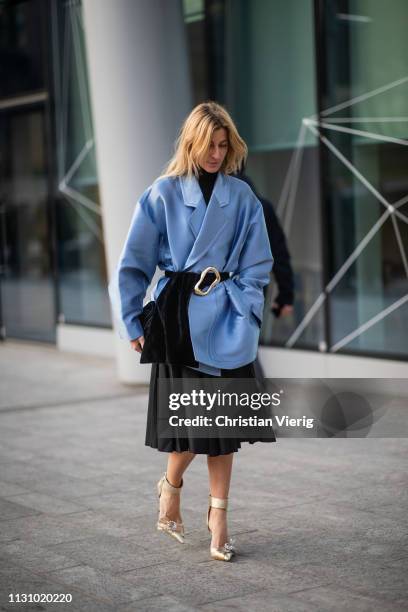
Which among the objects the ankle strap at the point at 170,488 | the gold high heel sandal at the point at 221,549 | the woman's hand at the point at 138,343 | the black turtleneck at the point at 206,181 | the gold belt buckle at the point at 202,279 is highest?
the black turtleneck at the point at 206,181

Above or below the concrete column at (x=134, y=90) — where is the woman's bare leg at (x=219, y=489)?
below

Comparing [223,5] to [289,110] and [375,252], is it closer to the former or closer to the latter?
[289,110]

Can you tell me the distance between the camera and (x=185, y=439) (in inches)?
194

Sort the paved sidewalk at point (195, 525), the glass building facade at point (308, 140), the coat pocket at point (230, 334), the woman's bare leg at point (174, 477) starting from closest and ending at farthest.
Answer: the paved sidewalk at point (195, 525), the coat pocket at point (230, 334), the woman's bare leg at point (174, 477), the glass building facade at point (308, 140)

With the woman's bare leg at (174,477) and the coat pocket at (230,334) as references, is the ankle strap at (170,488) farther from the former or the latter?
the coat pocket at (230,334)

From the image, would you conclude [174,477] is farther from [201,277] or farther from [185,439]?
[201,277]

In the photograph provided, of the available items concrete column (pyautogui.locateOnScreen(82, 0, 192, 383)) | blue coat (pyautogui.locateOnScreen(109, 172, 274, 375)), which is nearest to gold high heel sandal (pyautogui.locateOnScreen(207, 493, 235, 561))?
blue coat (pyautogui.locateOnScreen(109, 172, 274, 375))

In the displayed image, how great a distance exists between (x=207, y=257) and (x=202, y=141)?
0.51m

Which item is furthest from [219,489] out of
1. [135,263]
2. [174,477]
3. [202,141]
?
[202,141]

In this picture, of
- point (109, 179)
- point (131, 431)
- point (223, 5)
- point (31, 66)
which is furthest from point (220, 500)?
point (31, 66)

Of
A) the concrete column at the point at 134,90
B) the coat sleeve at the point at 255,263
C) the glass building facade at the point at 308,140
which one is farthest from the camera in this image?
the concrete column at the point at 134,90

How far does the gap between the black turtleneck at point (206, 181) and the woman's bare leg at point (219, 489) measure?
3.86 ft

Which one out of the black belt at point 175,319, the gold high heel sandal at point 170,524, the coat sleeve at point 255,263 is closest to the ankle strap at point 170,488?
the gold high heel sandal at point 170,524

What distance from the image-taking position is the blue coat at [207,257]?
4.80 metres
